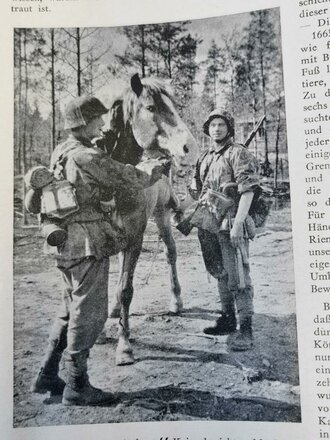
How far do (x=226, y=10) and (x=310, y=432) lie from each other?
60 centimetres

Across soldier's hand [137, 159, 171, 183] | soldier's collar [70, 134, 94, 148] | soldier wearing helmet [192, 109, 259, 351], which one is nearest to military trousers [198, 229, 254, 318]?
soldier wearing helmet [192, 109, 259, 351]

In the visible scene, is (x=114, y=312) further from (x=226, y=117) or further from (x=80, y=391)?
(x=226, y=117)

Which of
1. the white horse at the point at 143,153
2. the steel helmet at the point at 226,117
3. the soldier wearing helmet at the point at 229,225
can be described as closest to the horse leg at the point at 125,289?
the white horse at the point at 143,153

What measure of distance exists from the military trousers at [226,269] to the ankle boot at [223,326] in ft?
→ 0.03

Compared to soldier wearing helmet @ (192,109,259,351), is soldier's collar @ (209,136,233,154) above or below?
above

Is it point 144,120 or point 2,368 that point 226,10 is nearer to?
point 144,120

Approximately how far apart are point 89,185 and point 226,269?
0.23m

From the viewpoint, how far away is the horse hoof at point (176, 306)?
828 millimetres

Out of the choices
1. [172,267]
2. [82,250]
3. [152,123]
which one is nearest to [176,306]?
[172,267]

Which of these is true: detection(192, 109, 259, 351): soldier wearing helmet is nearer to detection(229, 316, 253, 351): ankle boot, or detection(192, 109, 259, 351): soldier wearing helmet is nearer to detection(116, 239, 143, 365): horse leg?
detection(229, 316, 253, 351): ankle boot

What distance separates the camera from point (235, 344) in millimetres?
810

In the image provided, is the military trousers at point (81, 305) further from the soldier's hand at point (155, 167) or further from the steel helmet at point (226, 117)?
the steel helmet at point (226, 117)

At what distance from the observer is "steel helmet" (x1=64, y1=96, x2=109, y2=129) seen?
2.77 feet

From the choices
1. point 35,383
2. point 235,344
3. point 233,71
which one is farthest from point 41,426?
point 233,71
